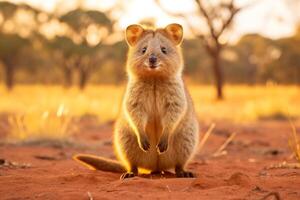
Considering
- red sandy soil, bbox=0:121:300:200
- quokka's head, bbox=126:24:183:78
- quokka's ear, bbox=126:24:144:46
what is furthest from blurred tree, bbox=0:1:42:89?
quokka's head, bbox=126:24:183:78

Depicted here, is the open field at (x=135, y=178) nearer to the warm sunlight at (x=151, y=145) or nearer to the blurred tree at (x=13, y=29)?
the warm sunlight at (x=151, y=145)

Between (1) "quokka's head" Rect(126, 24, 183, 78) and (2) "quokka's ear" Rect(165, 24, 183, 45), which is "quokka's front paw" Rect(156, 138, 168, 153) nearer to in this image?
(1) "quokka's head" Rect(126, 24, 183, 78)

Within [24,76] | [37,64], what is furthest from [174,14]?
[24,76]

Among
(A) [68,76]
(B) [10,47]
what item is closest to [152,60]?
(A) [68,76]

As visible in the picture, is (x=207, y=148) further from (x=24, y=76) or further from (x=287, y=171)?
(x=24, y=76)

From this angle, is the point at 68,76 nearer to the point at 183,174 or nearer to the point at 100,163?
the point at 100,163

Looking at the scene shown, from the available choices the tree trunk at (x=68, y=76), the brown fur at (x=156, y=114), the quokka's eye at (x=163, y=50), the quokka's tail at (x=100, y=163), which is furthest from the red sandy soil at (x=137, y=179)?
the tree trunk at (x=68, y=76)
